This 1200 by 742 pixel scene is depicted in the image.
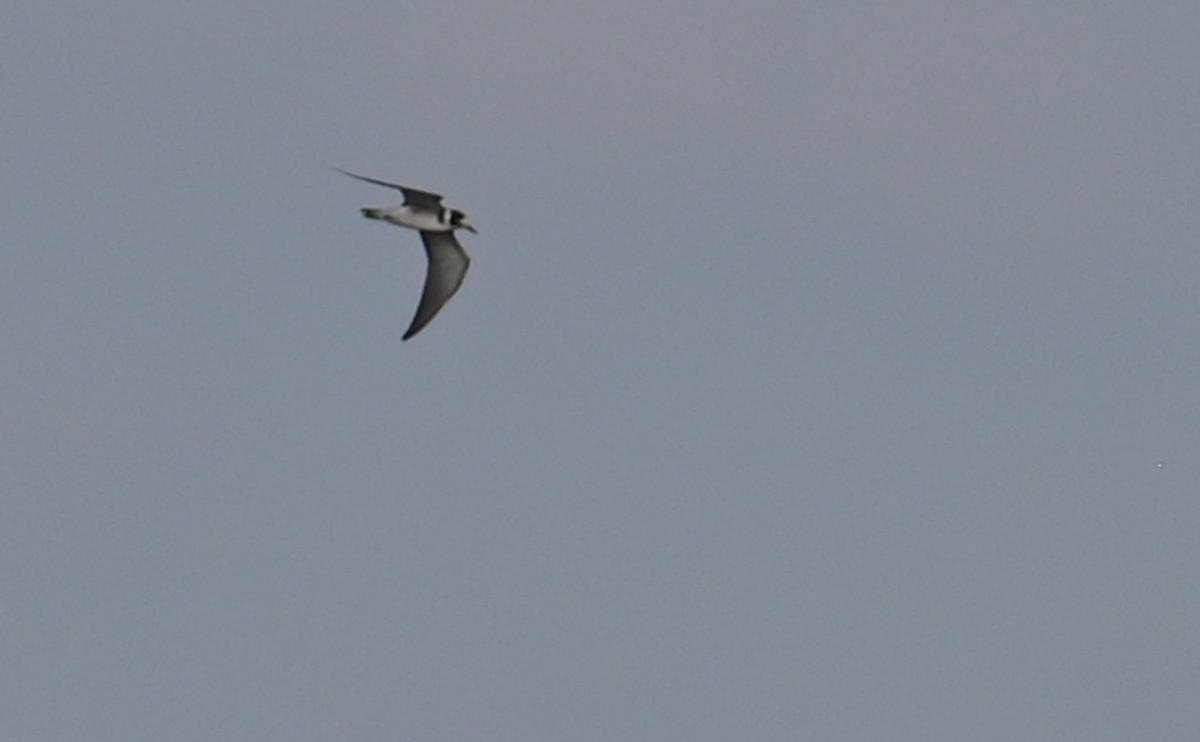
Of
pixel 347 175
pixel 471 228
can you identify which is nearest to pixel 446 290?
pixel 471 228

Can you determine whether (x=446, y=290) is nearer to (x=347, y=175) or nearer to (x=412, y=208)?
(x=412, y=208)

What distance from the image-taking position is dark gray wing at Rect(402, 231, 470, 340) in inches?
2739

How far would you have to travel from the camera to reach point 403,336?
6800 cm

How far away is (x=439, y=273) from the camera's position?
70.3m

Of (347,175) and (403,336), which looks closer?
(347,175)

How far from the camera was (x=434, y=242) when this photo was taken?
228ft

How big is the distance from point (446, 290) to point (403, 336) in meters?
2.72

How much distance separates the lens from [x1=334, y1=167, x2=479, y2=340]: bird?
66812 mm

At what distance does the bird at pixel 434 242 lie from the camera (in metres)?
66.8

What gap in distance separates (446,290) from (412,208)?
12.9ft

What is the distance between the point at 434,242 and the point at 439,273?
1030 millimetres

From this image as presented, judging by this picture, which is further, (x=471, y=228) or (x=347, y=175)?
(x=471, y=228)

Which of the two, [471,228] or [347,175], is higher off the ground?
[471,228]

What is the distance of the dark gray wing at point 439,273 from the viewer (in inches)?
2739
